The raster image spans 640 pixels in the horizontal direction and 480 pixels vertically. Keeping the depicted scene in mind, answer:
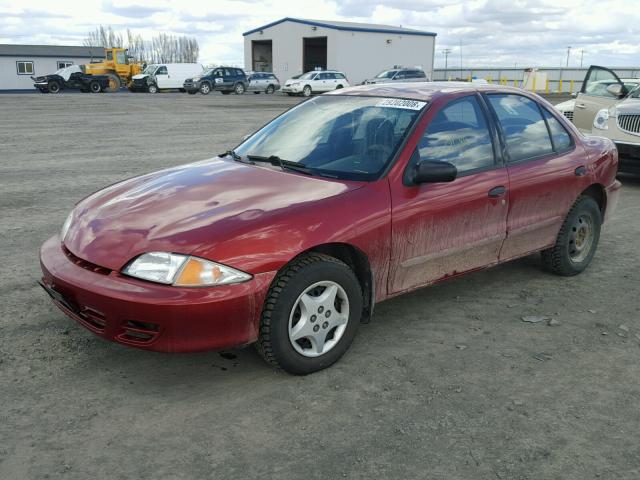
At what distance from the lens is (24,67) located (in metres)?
60.3

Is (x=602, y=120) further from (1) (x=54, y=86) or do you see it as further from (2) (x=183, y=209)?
(1) (x=54, y=86)

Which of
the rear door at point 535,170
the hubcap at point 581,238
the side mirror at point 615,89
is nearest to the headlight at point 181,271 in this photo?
the rear door at point 535,170

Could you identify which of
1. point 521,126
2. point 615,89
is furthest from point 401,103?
point 615,89

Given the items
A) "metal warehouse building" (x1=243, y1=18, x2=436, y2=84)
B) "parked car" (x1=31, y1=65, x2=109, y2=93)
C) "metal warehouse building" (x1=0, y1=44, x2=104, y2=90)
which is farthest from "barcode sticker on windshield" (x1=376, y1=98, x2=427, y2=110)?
"metal warehouse building" (x1=0, y1=44, x2=104, y2=90)

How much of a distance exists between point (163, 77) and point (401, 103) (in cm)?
4184

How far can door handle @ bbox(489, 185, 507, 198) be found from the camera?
436 cm

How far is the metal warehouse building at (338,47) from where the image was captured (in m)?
55.7

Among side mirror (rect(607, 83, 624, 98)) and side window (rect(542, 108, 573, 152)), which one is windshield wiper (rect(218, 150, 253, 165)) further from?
side mirror (rect(607, 83, 624, 98))

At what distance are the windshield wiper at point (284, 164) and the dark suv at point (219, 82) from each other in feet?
122

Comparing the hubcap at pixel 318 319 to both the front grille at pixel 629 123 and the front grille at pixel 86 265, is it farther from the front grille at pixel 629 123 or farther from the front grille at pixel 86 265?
the front grille at pixel 629 123

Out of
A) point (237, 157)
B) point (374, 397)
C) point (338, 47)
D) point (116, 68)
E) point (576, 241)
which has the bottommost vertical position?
point (374, 397)

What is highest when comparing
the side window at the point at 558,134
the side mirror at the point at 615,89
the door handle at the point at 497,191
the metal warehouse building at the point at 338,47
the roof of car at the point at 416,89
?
the metal warehouse building at the point at 338,47

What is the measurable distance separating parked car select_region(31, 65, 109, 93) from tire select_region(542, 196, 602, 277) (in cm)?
4194

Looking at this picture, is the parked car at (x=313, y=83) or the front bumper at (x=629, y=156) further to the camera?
the parked car at (x=313, y=83)
